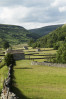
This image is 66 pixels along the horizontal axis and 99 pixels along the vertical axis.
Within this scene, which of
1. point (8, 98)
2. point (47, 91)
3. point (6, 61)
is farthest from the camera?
point (6, 61)

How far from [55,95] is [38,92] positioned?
9.16 ft

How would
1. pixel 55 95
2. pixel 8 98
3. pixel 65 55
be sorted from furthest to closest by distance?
pixel 65 55 → pixel 55 95 → pixel 8 98

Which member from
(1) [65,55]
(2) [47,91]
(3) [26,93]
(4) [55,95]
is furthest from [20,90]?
(1) [65,55]

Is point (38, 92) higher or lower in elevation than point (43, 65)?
higher

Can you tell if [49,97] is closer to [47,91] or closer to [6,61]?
[47,91]

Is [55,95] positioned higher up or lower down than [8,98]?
lower down

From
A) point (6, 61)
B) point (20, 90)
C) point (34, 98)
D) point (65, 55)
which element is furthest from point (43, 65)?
point (34, 98)

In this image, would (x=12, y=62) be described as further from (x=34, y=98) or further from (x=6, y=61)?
(x=34, y=98)

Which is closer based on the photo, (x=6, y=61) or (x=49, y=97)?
(x=49, y=97)

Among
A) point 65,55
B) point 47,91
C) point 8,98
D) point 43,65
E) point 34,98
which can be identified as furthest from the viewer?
point 65,55

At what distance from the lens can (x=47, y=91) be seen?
27703 millimetres

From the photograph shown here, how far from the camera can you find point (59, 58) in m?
80.6

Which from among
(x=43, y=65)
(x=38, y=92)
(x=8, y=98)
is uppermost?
(x=8, y=98)

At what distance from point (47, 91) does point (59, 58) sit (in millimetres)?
53760
